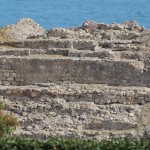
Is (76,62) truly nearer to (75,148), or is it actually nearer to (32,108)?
(32,108)

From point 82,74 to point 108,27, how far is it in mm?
10205

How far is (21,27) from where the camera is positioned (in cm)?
4200

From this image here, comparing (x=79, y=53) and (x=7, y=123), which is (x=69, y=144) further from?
(x=79, y=53)

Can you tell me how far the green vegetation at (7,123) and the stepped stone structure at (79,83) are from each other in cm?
28

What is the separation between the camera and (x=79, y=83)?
2947 cm

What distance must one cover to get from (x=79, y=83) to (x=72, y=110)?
3845mm

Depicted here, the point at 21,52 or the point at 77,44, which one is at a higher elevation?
the point at 77,44

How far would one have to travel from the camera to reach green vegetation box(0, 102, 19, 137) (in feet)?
75.8

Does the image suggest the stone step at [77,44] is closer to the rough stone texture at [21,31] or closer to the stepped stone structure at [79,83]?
the stepped stone structure at [79,83]

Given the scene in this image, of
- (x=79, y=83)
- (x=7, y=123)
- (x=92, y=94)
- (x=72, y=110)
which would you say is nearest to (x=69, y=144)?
(x=7, y=123)

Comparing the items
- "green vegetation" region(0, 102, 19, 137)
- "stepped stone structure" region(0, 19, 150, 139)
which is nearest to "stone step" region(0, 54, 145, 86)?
"stepped stone structure" region(0, 19, 150, 139)

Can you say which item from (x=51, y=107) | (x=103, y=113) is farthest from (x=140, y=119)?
(x=51, y=107)

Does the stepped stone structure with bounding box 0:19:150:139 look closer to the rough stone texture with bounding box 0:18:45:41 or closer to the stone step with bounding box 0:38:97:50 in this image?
the stone step with bounding box 0:38:97:50

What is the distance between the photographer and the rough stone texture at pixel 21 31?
39.7m
